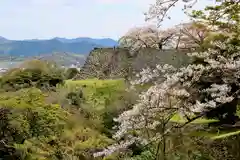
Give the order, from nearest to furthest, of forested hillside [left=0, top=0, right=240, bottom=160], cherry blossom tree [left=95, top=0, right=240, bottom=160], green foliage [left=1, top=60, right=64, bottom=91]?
cherry blossom tree [left=95, top=0, right=240, bottom=160], forested hillside [left=0, top=0, right=240, bottom=160], green foliage [left=1, top=60, right=64, bottom=91]

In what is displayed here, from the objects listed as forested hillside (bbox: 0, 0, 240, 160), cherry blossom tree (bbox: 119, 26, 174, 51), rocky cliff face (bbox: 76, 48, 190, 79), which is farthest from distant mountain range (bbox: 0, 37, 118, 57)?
forested hillside (bbox: 0, 0, 240, 160)

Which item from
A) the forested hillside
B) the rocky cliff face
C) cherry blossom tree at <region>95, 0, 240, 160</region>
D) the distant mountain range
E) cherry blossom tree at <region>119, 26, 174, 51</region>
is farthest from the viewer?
the distant mountain range

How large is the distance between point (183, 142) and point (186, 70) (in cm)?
304

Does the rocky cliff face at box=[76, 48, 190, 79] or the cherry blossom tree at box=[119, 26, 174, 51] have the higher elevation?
the cherry blossom tree at box=[119, 26, 174, 51]

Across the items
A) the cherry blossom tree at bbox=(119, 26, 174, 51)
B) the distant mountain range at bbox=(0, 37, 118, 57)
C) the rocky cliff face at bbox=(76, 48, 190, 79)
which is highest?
the cherry blossom tree at bbox=(119, 26, 174, 51)

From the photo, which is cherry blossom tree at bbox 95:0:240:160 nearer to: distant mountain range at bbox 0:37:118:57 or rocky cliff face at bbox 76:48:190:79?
Answer: rocky cliff face at bbox 76:48:190:79

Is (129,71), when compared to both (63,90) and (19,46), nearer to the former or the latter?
(63,90)

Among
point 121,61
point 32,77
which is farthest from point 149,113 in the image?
point 121,61

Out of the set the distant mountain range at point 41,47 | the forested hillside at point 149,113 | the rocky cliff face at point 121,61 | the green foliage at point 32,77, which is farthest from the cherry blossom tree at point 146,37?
the distant mountain range at point 41,47

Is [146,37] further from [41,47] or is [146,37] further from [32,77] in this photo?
[41,47]

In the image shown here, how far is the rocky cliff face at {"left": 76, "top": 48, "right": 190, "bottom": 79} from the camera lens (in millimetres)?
20562

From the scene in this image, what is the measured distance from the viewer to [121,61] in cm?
2392

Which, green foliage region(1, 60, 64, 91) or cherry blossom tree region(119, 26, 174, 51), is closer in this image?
green foliage region(1, 60, 64, 91)

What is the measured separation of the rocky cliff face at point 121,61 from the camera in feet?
67.5
